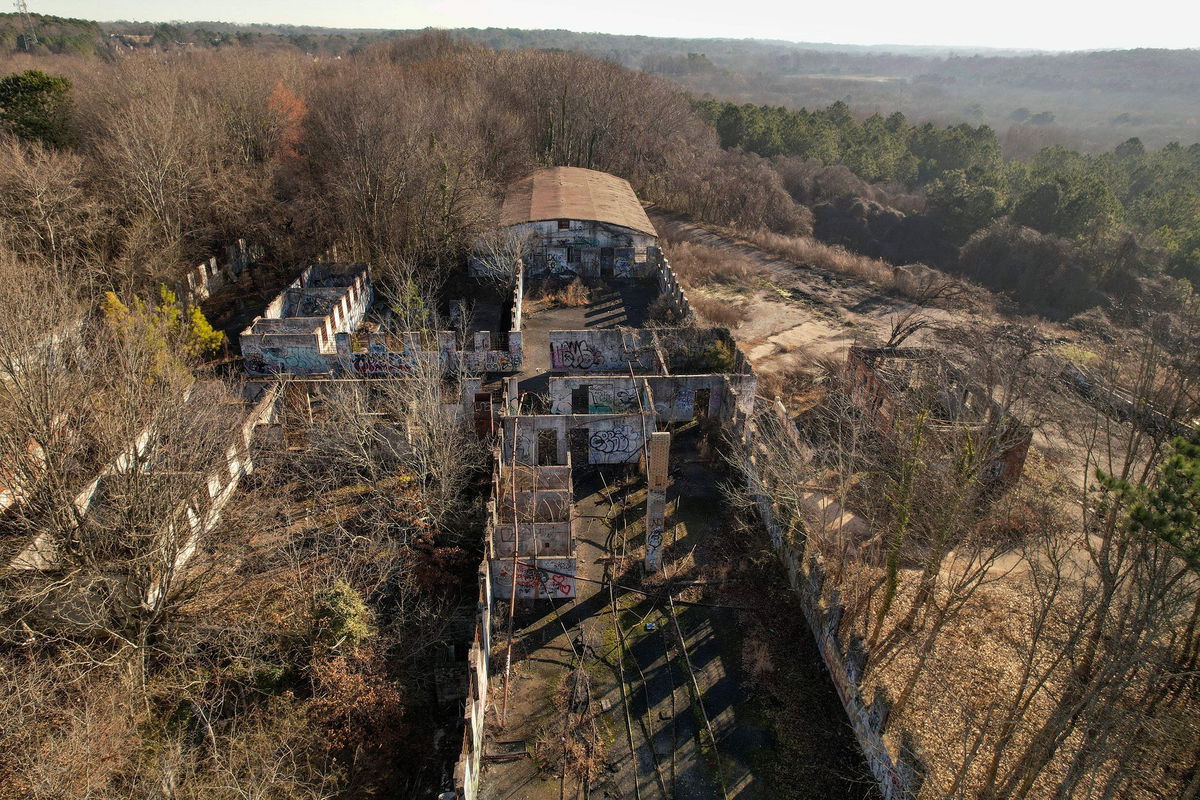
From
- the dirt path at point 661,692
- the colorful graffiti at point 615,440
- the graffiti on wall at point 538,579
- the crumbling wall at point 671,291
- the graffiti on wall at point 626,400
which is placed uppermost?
the crumbling wall at point 671,291

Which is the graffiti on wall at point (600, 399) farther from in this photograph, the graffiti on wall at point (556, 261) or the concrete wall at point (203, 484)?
the graffiti on wall at point (556, 261)

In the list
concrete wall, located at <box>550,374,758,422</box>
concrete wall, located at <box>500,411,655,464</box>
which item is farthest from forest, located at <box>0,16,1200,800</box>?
concrete wall, located at <box>550,374,758,422</box>

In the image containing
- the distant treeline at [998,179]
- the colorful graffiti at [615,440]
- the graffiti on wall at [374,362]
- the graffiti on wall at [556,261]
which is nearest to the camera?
the colorful graffiti at [615,440]

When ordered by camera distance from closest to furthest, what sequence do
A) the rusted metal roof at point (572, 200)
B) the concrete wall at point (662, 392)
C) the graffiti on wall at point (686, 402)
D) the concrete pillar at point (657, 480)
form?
the concrete pillar at point (657, 480) → the concrete wall at point (662, 392) → the graffiti on wall at point (686, 402) → the rusted metal roof at point (572, 200)

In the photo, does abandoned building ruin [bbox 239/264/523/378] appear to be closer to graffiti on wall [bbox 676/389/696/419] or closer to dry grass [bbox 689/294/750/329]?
graffiti on wall [bbox 676/389/696/419]

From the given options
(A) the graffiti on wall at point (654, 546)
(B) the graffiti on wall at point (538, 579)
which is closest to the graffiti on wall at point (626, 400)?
(A) the graffiti on wall at point (654, 546)

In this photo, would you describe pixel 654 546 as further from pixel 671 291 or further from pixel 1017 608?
pixel 671 291

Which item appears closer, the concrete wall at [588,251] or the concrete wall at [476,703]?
the concrete wall at [476,703]

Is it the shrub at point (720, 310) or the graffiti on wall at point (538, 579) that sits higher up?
the shrub at point (720, 310)
